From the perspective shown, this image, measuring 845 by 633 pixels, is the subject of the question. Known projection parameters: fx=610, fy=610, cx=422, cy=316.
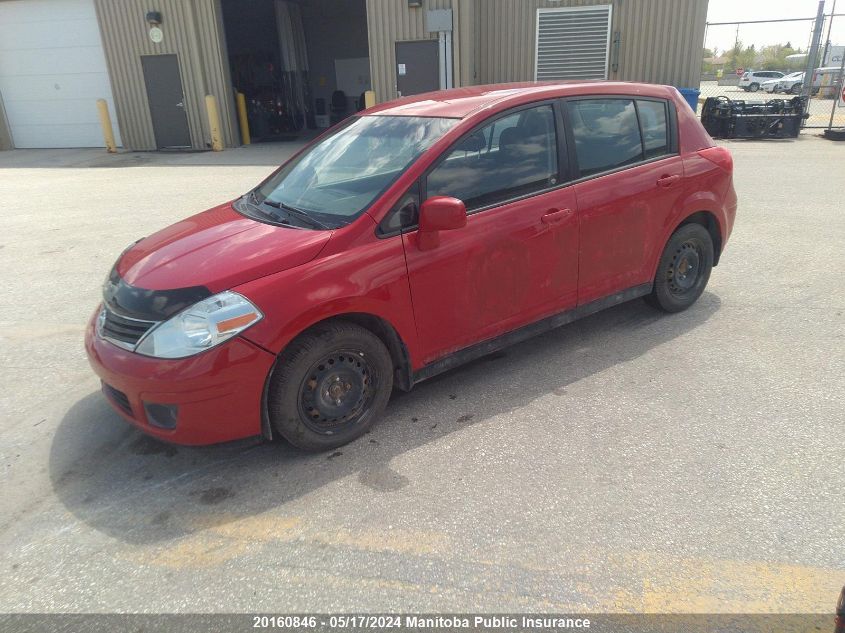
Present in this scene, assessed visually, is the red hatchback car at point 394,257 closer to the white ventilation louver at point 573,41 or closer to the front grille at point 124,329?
the front grille at point 124,329

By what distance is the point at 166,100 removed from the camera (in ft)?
55.5

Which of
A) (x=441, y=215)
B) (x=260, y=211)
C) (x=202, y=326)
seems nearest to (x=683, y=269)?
(x=441, y=215)

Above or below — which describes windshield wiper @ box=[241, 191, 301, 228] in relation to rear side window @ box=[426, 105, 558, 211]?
below

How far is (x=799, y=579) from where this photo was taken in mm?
2336

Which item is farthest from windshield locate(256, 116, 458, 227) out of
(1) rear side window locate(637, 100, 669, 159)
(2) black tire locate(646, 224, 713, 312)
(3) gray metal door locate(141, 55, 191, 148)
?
(3) gray metal door locate(141, 55, 191, 148)

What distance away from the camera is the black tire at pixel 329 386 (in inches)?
119

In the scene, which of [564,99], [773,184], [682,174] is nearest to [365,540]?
[564,99]

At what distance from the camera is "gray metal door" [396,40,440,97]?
51.1 feet

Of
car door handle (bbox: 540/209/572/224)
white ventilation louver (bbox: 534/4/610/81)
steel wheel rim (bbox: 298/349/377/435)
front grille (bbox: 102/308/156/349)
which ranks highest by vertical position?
white ventilation louver (bbox: 534/4/610/81)

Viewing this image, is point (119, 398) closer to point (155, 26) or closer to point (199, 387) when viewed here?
point (199, 387)

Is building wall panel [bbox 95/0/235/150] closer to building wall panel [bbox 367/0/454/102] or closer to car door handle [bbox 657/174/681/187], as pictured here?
building wall panel [bbox 367/0/454/102]

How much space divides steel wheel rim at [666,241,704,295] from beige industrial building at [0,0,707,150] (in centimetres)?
1222

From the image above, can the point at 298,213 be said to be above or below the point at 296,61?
below

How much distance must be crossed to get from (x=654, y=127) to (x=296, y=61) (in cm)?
2007
